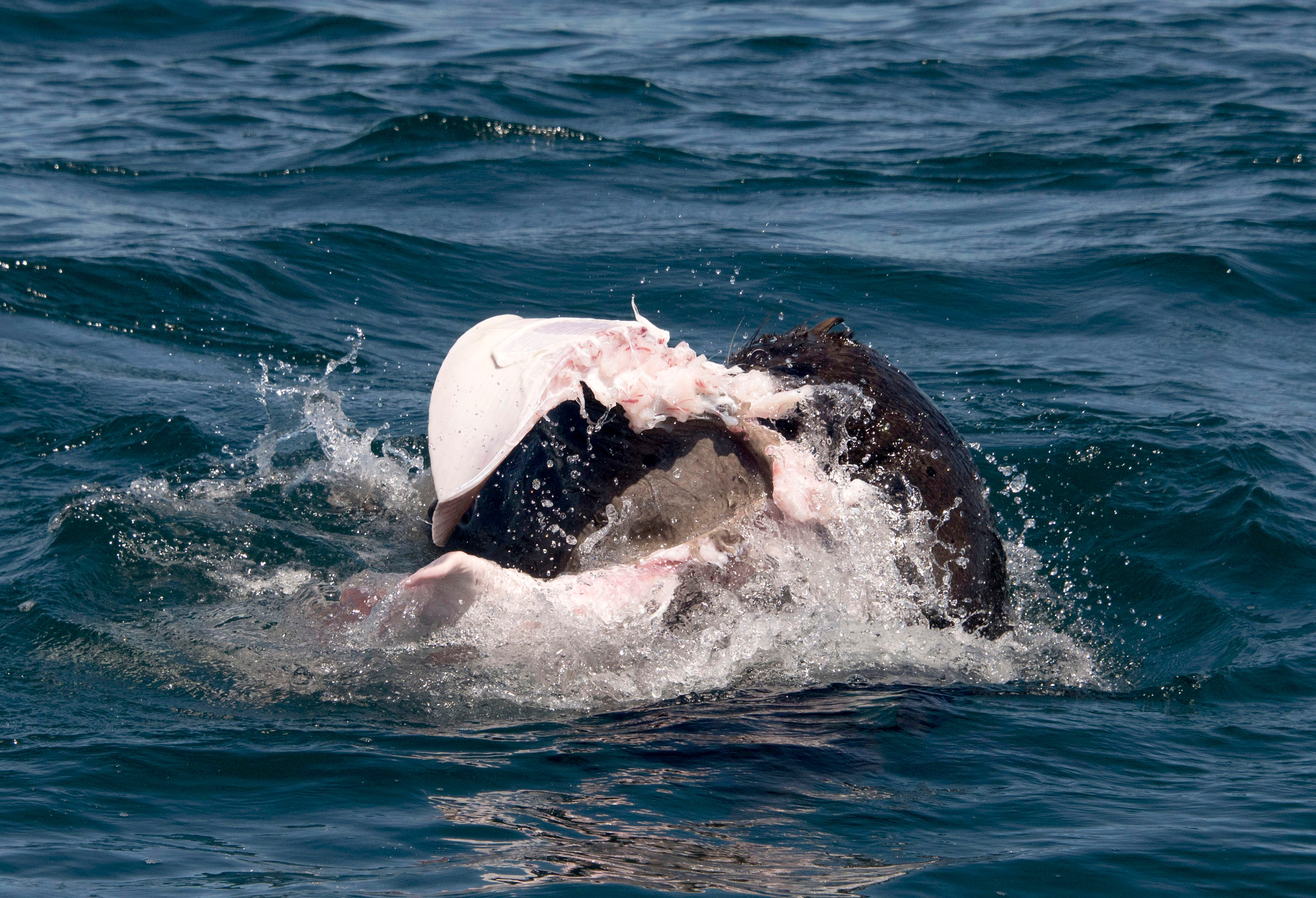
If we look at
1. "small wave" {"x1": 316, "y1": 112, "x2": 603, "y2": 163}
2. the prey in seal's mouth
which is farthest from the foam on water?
"small wave" {"x1": 316, "y1": 112, "x2": 603, "y2": 163}

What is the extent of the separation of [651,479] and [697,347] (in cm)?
450

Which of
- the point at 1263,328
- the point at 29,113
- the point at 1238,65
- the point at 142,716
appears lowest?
the point at 142,716

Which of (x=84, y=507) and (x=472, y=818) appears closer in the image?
(x=472, y=818)

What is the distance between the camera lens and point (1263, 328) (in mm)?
9469

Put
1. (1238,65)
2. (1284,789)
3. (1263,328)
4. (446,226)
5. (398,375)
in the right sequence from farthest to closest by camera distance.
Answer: (1238,65)
(446,226)
(1263,328)
(398,375)
(1284,789)

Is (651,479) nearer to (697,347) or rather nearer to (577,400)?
(577,400)

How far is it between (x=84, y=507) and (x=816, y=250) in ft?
20.1

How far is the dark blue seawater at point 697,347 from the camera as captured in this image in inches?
142

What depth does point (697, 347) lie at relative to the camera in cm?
876

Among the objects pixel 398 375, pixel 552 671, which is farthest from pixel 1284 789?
pixel 398 375

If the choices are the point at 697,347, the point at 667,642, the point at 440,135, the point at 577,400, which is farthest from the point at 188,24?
the point at 667,642

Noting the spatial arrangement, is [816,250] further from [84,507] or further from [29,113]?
[29,113]

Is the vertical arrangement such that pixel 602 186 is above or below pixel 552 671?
above

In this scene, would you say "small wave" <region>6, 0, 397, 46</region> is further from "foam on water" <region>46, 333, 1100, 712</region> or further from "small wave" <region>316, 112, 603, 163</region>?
"foam on water" <region>46, 333, 1100, 712</region>
